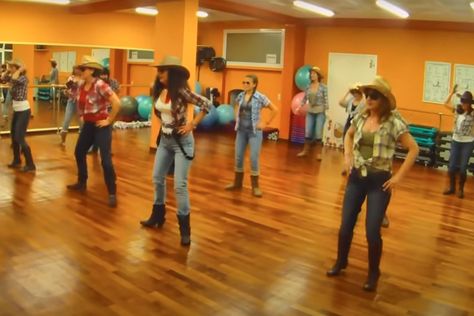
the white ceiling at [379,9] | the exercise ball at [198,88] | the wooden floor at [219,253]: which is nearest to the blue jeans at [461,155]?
the wooden floor at [219,253]

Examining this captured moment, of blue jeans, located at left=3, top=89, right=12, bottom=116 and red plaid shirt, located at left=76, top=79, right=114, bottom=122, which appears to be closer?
red plaid shirt, located at left=76, top=79, right=114, bottom=122

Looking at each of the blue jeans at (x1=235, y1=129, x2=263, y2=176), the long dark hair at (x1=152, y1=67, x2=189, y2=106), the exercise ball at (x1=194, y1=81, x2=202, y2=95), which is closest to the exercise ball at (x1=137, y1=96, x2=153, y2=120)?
the exercise ball at (x1=194, y1=81, x2=202, y2=95)

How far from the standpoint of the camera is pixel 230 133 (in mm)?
11758

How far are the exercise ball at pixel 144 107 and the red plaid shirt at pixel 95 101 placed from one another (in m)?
6.47

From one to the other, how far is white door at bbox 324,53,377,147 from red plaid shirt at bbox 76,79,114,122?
20.6 feet

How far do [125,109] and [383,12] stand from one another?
5.93 m

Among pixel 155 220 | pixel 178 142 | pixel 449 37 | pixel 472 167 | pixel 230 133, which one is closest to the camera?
pixel 178 142

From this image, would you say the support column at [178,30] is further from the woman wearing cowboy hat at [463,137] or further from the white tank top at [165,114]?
the white tank top at [165,114]

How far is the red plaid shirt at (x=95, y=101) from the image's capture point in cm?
533

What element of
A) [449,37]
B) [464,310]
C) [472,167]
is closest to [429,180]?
[472,167]

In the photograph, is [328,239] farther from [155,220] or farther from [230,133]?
[230,133]

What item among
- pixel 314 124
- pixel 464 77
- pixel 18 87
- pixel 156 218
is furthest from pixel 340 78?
pixel 156 218

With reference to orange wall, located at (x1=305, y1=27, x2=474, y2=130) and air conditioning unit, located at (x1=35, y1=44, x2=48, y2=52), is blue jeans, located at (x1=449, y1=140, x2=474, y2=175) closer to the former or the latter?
orange wall, located at (x1=305, y1=27, x2=474, y2=130)

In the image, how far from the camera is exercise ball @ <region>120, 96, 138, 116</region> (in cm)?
1215
